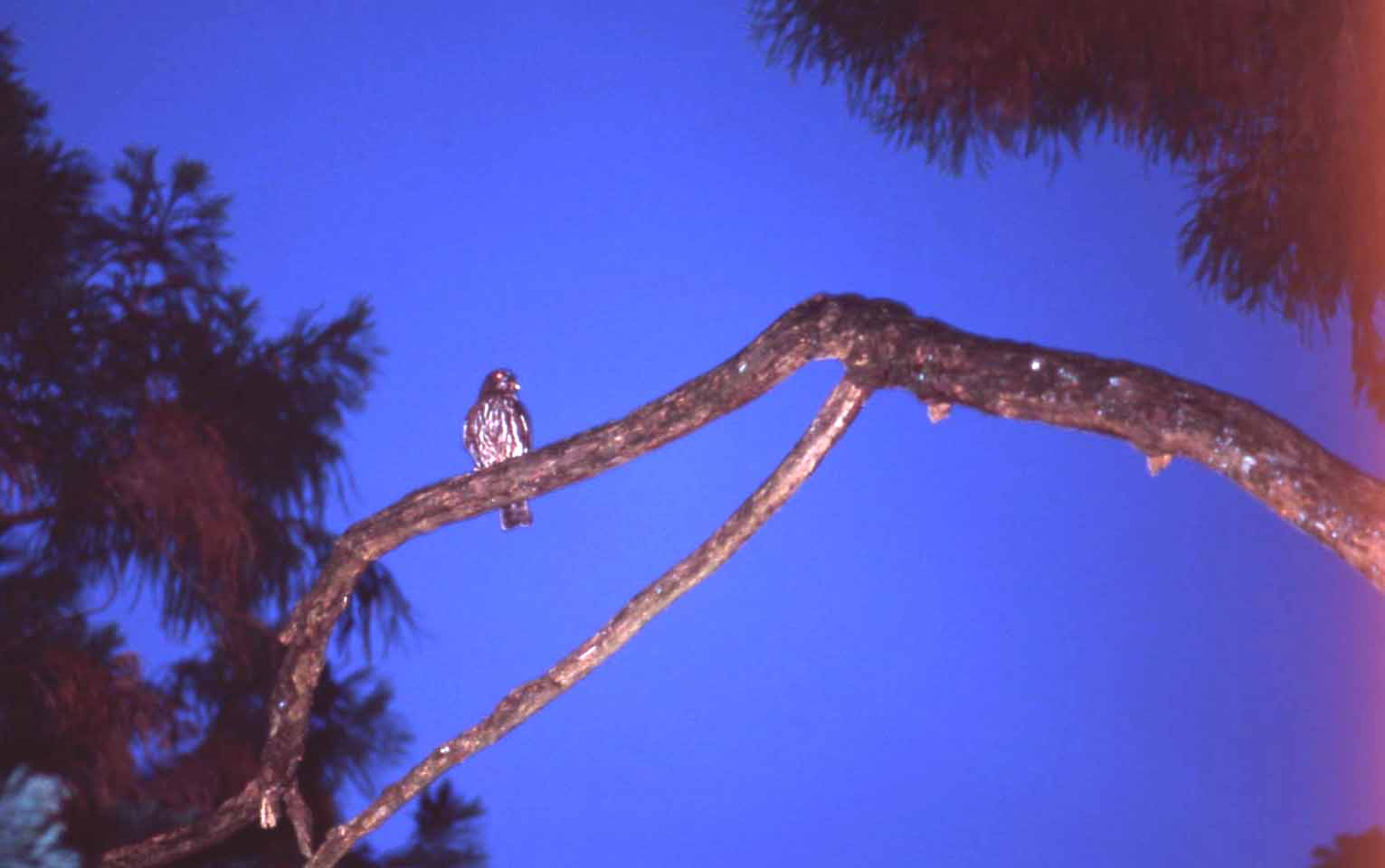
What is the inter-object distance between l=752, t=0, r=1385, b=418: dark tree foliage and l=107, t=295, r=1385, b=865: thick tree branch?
1538 millimetres

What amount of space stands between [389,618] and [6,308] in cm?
83

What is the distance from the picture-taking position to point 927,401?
1362mm

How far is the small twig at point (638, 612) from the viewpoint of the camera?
1.41 meters

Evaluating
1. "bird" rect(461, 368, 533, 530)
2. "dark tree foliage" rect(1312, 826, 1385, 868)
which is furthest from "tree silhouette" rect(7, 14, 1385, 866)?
"bird" rect(461, 368, 533, 530)

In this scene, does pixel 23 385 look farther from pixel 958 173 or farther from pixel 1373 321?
A: pixel 1373 321

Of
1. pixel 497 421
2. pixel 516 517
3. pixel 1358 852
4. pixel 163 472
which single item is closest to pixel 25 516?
pixel 163 472

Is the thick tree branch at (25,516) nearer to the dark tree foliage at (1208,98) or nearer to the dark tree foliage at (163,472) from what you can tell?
the dark tree foliage at (163,472)

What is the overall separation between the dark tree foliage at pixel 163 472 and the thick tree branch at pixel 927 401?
1.91ft

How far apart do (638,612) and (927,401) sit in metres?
0.37

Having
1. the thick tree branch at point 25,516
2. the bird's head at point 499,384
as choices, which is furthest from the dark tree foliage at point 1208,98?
the thick tree branch at point 25,516

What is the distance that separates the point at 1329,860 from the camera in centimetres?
158

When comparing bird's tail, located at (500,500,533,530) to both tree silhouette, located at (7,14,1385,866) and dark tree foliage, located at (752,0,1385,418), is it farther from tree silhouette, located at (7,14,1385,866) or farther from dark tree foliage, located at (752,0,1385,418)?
dark tree foliage, located at (752,0,1385,418)

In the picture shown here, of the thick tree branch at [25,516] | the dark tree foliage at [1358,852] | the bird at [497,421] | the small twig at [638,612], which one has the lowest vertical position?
the dark tree foliage at [1358,852]

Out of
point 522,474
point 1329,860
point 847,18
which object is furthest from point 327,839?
point 847,18
